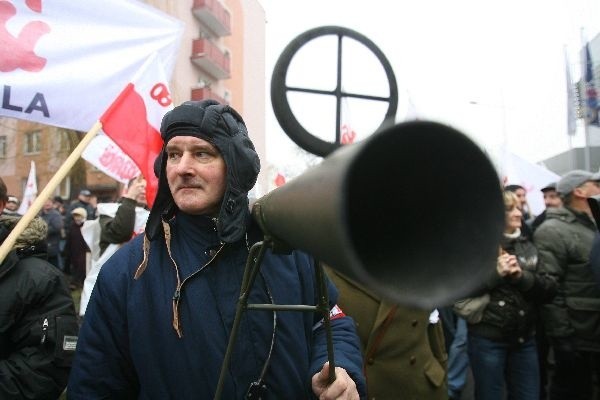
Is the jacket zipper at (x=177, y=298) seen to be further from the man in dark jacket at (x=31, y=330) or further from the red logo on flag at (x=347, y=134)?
the man in dark jacket at (x=31, y=330)

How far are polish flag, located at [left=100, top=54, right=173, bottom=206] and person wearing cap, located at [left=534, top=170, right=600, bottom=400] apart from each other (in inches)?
109

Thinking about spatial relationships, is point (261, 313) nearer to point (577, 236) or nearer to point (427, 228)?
point (427, 228)

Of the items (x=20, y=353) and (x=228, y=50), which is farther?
(x=228, y=50)

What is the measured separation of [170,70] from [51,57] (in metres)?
0.98

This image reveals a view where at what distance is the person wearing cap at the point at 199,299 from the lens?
1.53 meters

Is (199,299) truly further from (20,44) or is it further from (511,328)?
(511,328)

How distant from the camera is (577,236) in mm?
3621

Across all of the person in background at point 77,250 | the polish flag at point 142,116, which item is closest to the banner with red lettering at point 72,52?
the polish flag at point 142,116

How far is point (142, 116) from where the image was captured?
3178 millimetres

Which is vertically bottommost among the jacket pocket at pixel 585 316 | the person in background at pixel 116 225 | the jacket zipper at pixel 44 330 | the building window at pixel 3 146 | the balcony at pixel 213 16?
the jacket pocket at pixel 585 316

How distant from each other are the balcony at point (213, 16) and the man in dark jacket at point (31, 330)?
27288mm

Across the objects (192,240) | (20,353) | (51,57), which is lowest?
(20,353)

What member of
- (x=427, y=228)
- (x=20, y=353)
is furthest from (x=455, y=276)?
(x=20, y=353)

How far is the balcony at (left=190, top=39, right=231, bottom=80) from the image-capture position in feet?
90.0
